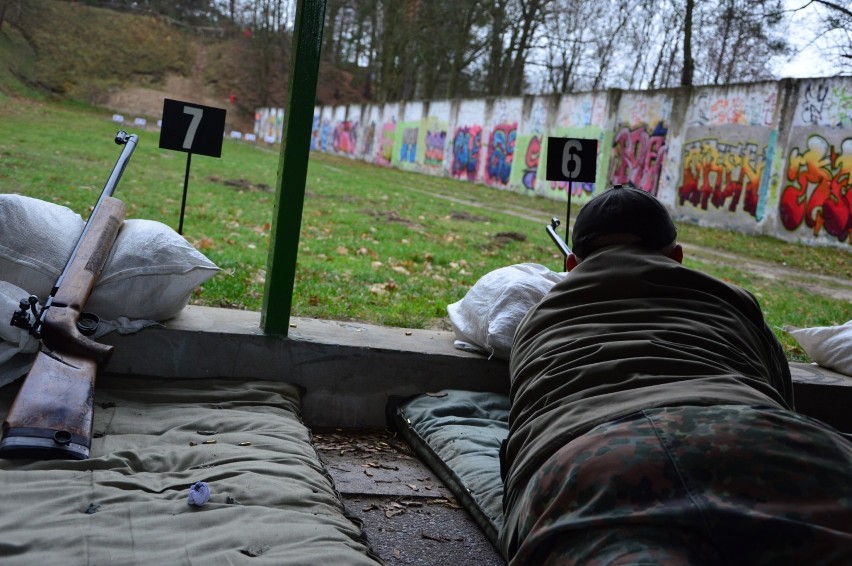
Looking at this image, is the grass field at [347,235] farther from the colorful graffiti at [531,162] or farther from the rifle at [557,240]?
the colorful graffiti at [531,162]

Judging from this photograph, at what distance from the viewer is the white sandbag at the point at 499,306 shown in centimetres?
415

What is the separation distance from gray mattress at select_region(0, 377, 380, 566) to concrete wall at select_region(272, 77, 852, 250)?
47.0ft

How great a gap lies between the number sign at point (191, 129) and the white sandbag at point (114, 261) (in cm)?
58

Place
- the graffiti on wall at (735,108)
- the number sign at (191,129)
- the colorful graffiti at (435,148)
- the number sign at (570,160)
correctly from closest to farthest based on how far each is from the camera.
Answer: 1. the number sign at (191,129)
2. the number sign at (570,160)
3. the graffiti on wall at (735,108)
4. the colorful graffiti at (435,148)

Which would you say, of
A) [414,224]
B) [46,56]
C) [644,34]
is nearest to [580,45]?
[644,34]

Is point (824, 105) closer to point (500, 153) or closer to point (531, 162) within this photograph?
point (531, 162)

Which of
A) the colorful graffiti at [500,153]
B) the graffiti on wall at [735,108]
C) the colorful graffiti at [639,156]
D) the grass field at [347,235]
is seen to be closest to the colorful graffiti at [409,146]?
the colorful graffiti at [500,153]

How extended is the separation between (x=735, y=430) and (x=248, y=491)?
1573 mm

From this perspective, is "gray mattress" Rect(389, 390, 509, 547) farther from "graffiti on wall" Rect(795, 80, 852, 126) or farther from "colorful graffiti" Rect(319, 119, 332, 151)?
"colorful graffiti" Rect(319, 119, 332, 151)

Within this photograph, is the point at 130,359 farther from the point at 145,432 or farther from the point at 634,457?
the point at 634,457

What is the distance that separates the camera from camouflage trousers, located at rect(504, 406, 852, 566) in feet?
5.63

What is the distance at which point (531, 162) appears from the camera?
24.0 meters

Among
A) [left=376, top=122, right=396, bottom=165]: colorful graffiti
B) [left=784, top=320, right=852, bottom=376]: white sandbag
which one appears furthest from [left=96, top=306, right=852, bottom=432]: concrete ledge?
[left=376, top=122, right=396, bottom=165]: colorful graffiti

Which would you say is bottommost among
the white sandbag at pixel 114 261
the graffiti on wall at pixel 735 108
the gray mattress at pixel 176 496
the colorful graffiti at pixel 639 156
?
the gray mattress at pixel 176 496
